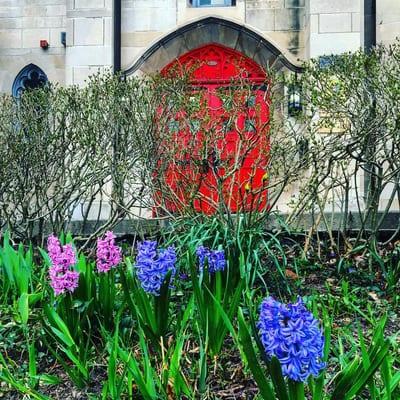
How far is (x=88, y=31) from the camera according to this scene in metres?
8.93

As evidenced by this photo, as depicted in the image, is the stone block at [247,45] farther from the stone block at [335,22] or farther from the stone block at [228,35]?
the stone block at [335,22]

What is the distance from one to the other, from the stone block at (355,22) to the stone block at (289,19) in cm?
100

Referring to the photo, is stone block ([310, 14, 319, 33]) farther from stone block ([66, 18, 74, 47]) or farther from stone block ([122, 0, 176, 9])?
stone block ([66, 18, 74, 47])

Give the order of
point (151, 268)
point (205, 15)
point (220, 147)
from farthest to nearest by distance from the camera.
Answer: point (205, 15)
point (220, 147)
point (151, 268)

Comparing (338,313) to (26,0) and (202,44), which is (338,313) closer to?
(202,44)

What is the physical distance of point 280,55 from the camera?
8.87 m

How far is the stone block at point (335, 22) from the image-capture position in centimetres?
855

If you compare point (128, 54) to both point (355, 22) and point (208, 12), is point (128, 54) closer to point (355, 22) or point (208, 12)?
point (208, 12)

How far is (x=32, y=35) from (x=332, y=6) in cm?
550

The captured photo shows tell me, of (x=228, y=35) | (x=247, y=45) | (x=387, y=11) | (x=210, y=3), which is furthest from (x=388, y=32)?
(x=210, y=3)

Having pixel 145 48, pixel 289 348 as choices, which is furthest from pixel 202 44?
pixel 289 348

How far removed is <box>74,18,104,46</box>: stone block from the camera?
890 centimetres

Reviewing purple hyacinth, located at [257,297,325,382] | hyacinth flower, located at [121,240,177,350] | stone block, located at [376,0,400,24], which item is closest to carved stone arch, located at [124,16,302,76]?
stone block, located at [376,0,400,24]

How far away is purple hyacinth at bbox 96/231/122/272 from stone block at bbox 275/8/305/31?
7.24 meters
